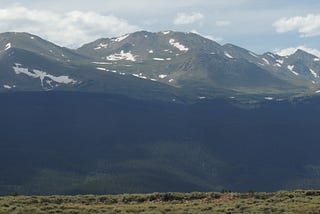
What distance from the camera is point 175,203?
2501 inches

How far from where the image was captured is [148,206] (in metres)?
59.7

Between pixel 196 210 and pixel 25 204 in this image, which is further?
pixel 25 204

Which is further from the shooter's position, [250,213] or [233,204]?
[233,204]

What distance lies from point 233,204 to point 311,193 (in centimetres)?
1254

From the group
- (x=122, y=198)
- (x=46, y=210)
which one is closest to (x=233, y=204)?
(x=122, y=198)

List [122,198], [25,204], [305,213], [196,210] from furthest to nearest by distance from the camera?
1. [122,198]
2. [25,204]
3. [196,210]
4. [305,213]

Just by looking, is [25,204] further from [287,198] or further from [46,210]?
[287,198]

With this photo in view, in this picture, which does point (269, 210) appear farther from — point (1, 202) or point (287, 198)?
point (1, 202)

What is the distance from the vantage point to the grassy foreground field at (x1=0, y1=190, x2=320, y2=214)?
5594 cm

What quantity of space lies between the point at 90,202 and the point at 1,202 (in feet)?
30.7

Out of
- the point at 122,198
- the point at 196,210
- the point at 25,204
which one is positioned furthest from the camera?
the point at 122,198

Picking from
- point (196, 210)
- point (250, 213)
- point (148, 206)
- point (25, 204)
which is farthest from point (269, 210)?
point (25, 204)

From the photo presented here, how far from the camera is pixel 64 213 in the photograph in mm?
54844

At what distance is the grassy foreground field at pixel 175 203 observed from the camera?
55.9m
